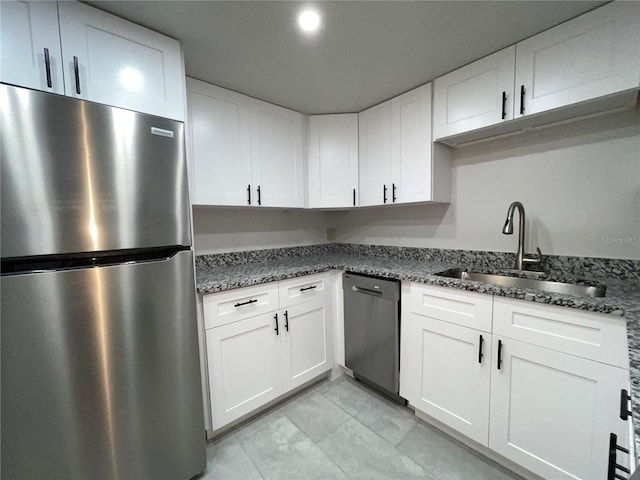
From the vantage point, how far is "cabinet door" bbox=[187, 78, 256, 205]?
5.30 feet

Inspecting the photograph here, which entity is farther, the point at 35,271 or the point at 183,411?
the point at 183,411

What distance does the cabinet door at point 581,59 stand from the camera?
109 cm

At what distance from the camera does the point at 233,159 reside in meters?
1.78

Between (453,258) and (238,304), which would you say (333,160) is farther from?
(238,304)

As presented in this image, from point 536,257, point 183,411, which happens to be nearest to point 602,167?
point 536,257

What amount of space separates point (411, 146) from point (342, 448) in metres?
1.92

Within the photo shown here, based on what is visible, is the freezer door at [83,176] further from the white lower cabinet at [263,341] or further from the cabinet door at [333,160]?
the cabinet door at [333,160]

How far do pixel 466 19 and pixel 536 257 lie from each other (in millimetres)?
1326

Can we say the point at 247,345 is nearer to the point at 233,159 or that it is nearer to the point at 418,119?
the point at 233,159

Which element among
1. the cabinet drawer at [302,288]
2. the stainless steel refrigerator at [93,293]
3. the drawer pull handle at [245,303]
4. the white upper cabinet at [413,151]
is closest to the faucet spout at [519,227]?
the white upper cabinet at [413,151]

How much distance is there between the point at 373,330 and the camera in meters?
Answer: 1.80

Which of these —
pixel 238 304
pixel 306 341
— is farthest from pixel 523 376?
pixel 238 304

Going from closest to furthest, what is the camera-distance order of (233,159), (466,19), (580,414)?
1. (580,414)
2. (466,19)
3. (233,159)

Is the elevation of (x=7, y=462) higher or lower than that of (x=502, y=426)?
higher
